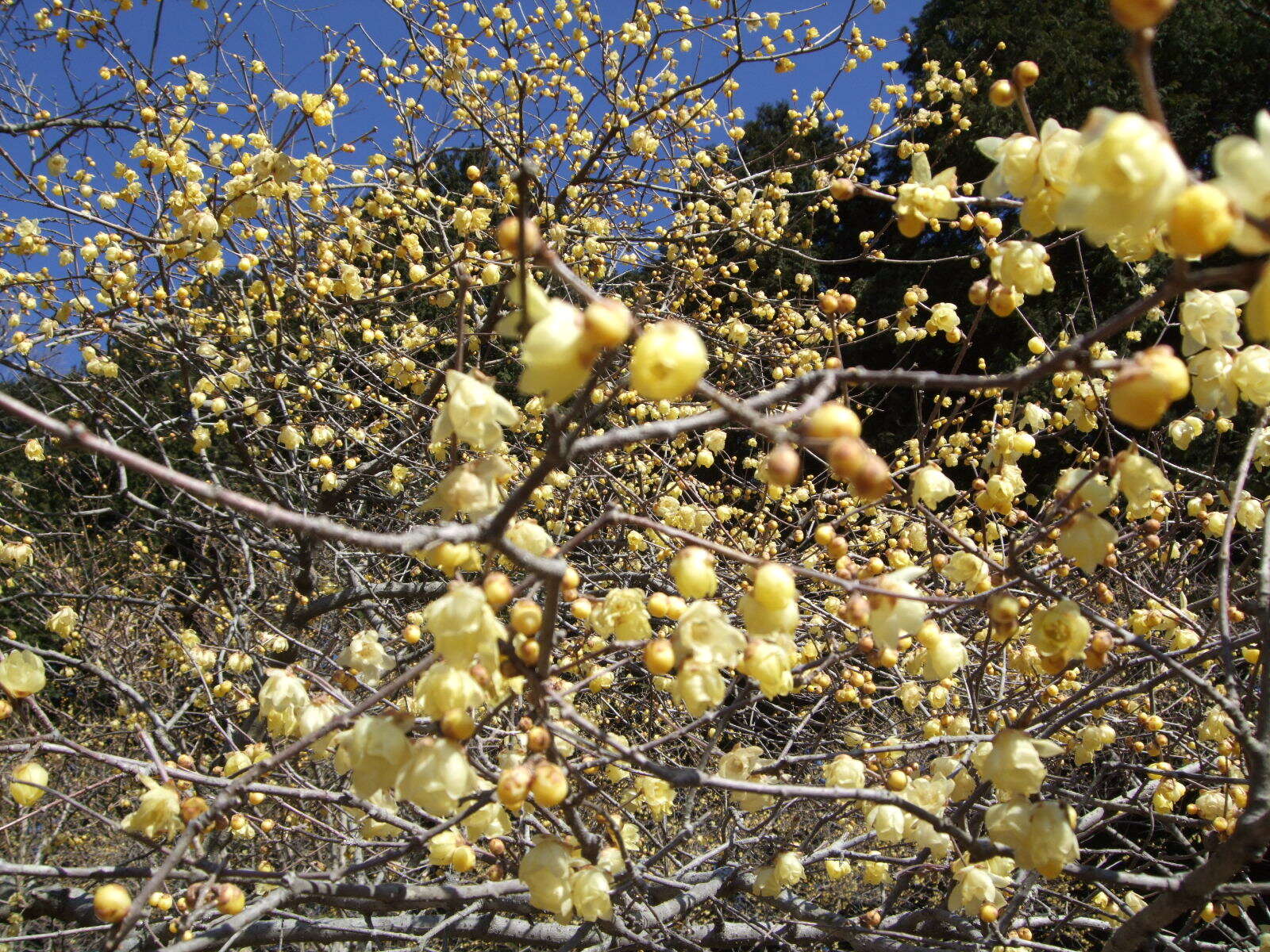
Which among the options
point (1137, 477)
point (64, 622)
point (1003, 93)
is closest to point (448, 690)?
point (1137, 477)

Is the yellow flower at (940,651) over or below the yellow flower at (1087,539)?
below

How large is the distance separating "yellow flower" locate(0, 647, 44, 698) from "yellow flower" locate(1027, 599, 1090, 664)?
6.80 ft

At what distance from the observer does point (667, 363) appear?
0.89m

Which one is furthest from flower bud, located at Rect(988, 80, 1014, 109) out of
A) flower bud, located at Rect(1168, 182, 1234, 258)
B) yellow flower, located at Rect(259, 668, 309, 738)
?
yellow flower, located at Rect(259, 668, 309, 738)

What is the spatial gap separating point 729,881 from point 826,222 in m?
13.6

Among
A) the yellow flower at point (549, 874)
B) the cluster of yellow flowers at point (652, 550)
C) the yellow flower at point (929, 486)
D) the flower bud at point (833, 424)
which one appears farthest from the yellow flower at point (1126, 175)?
the yellow flower at point (549, 874)

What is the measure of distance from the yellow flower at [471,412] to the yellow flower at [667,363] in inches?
14.7

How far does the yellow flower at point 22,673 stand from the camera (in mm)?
1695

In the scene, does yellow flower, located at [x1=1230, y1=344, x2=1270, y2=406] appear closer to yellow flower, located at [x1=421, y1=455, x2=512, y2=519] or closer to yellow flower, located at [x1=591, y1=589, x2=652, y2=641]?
yellow flower, located at [x1=591, y1=589, x2=652, y2=641]

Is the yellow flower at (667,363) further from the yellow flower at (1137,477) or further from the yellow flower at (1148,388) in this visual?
the yellow flower at (1137,477)

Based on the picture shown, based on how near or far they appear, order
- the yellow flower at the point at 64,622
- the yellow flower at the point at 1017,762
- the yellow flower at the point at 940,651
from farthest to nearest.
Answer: the yellow flower at the point at 64,622, the yellow flower at the point at 940,651, the yellow flower at the point at 1017,762

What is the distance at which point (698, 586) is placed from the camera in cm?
118

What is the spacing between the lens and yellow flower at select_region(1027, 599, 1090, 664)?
53.9 inches

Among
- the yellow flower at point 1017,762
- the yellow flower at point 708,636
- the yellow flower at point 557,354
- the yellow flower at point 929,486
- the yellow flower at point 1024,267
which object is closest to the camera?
the yellow flower at point 557,354
